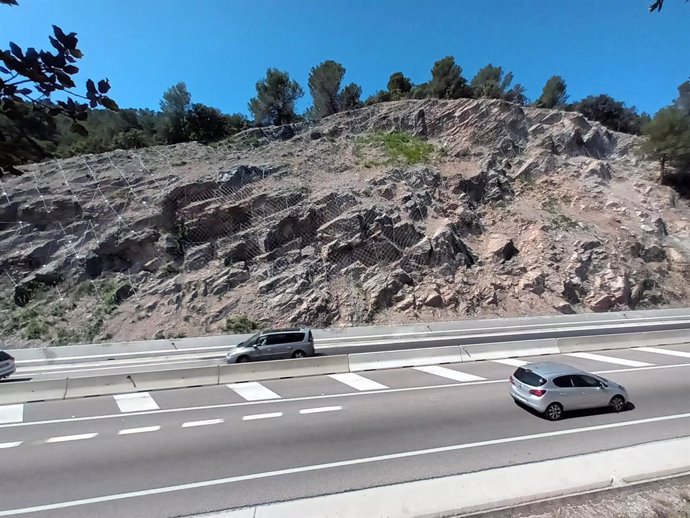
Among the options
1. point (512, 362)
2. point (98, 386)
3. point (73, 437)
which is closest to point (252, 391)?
point (98, 386)

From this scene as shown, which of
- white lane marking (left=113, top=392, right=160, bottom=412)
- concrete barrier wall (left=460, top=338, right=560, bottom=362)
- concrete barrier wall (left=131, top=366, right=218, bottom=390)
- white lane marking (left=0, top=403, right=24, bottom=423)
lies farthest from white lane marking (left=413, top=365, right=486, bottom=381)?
white lane marking (left=0, top=403, right=24, bottom=423)

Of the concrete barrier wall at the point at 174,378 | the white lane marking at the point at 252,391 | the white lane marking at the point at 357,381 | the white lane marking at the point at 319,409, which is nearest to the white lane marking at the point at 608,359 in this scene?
the white lane marking at the point at 357,381

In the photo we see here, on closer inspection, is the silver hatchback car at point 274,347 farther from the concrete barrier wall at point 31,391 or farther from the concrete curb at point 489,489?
the concrete curb at point 489,489

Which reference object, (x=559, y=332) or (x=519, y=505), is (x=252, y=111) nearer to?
(x=559, y=332)

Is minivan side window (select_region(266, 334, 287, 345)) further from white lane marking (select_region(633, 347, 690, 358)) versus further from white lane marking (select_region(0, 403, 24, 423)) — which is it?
white lane marking (select_region(633, 347, 690, 358))

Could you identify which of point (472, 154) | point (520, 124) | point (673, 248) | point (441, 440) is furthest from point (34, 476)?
point (520, 124)

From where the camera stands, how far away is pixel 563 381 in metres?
11.1

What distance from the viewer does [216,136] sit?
158 ft

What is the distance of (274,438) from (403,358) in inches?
346

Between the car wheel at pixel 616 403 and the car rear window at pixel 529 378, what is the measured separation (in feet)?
6.69

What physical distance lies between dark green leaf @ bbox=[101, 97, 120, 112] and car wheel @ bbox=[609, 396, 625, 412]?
13.0 metres

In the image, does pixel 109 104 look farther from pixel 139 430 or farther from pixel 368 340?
pixel 368 340

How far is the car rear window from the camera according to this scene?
11148 millimetres

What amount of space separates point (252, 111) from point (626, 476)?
178 ft
